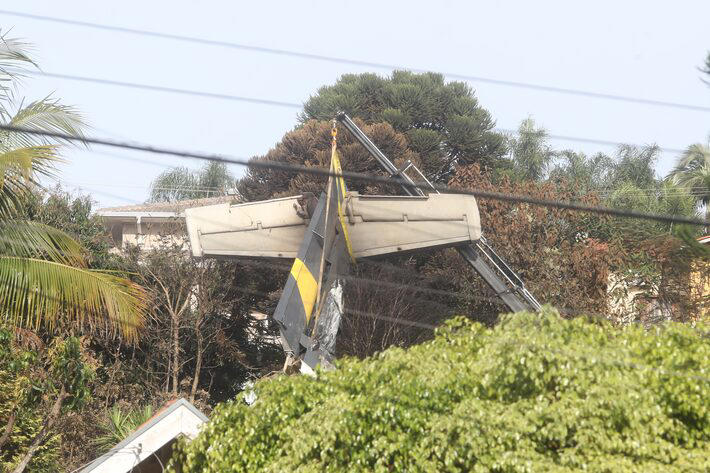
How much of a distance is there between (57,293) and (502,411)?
561cm

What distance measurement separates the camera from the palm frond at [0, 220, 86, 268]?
12648 millimetres

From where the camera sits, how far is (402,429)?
11.0 meters

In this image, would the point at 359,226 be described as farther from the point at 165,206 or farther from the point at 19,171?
the point at 165,206

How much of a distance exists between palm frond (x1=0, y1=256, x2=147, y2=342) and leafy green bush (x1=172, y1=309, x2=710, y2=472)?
1.88 meters

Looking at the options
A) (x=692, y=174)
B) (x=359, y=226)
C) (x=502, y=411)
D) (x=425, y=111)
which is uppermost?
(x=425, y=111)

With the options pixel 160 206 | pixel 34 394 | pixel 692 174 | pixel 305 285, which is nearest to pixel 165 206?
pixel 160 206

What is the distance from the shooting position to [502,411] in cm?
1066

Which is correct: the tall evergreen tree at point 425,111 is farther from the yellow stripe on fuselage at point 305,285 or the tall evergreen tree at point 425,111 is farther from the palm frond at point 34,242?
the palm frond at point 34,242

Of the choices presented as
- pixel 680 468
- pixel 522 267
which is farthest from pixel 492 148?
pixel 680 468

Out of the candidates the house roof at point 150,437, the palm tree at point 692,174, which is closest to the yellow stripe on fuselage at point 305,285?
the house roof at point 150,437

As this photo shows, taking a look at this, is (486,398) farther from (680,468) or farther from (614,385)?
(680,468)

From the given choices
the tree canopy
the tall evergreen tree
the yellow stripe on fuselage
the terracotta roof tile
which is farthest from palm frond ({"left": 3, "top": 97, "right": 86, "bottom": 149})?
the tree canopy

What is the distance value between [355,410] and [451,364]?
5.04 ft

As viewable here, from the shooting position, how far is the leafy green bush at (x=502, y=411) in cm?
1027
